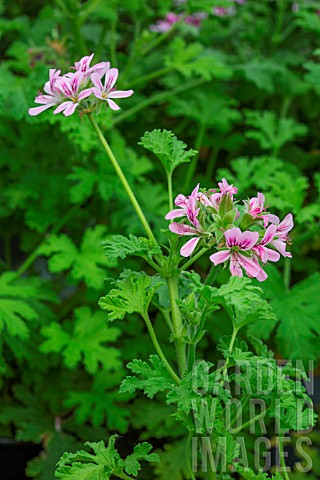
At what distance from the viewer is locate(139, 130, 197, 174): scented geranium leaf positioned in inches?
34.1

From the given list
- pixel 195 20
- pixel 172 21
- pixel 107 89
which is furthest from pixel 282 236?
pixel 195 20

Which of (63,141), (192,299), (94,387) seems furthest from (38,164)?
(192,299)

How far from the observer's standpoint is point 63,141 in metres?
1.68

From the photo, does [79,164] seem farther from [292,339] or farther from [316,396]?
[316,396]

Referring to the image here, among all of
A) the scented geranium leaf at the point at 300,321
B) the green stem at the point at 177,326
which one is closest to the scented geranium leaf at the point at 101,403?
the scented geranium leaf at the point at 300,321

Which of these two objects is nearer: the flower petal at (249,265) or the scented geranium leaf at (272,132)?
the flower petal at (249,265)

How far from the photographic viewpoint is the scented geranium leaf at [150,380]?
740 mm

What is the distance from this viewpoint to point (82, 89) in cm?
83

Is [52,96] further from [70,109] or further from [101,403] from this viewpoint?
[101,403]

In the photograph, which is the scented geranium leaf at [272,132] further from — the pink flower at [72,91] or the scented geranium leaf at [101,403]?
the pink flower at [72,91]

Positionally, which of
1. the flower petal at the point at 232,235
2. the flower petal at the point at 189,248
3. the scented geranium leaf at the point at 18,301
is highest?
the scented geranium leaf at the point at 18,301

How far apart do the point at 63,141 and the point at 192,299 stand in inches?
39.7

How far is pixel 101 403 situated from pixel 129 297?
26.5 inches

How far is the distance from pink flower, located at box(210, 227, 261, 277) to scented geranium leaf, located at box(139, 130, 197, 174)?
0.61 feet
